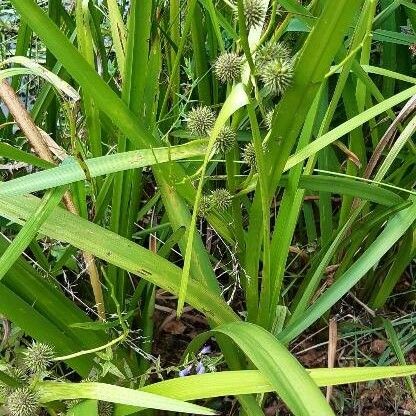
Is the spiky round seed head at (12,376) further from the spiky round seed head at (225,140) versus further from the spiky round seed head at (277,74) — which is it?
the spiky round seed head at (277,74)

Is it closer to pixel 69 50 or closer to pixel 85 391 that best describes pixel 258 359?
pixel 85 391

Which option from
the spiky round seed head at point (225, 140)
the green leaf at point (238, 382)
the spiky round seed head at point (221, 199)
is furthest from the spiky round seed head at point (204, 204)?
the green leaf at point (238, 382)

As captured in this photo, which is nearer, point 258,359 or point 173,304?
point 258,359

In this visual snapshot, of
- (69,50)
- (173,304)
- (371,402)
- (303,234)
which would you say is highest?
(69,50)

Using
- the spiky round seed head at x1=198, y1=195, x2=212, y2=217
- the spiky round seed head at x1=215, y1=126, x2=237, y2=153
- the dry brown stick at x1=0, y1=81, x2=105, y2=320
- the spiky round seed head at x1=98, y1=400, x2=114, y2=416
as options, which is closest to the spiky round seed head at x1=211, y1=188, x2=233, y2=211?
the spiky round seed head at x1=198, y1=195, x2=212, y2=217

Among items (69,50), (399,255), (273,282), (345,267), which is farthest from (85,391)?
(399,255)

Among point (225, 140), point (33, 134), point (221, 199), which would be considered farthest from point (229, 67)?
point (33, 134)
